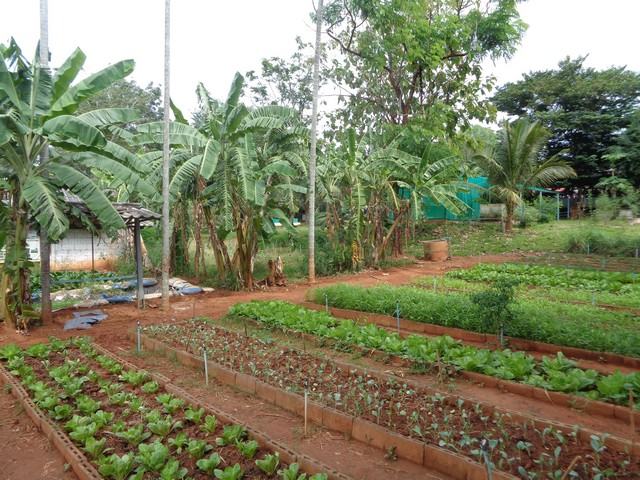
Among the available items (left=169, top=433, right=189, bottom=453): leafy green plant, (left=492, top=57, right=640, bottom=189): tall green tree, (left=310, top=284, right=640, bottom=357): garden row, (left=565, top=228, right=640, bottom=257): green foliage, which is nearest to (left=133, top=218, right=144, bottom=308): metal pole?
(left=310, top=284, right=640, bottom=357): garden row

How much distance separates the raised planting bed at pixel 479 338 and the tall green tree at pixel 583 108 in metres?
21.4

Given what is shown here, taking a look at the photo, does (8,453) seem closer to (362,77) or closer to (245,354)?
(245,354)

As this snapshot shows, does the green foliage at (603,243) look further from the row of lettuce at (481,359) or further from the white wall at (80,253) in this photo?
the white wall at (80,253)

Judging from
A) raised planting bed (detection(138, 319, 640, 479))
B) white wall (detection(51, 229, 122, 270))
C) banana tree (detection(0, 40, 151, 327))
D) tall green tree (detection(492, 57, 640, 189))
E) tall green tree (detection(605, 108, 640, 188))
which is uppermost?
tall green tree (detection(492, 57, 640, 189))

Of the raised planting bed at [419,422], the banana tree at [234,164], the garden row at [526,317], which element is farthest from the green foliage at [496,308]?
the banana tree at [234,164]

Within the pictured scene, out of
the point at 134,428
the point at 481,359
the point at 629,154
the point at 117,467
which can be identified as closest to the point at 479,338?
the point at 481,359

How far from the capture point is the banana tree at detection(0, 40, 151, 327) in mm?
7777

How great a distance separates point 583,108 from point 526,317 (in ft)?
81.4

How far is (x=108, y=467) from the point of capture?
3.51 meters

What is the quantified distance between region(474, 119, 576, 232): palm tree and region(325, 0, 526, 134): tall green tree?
1.96 metres

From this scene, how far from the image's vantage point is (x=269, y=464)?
3504 mm

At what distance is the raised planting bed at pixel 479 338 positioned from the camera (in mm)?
5918

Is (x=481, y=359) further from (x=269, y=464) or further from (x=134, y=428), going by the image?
(x=134, y=428)

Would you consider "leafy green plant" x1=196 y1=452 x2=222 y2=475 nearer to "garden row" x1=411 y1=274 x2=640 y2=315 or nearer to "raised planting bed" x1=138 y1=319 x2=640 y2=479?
"raised planting bed" x1=138 y1=319 x2=640 y2=479
